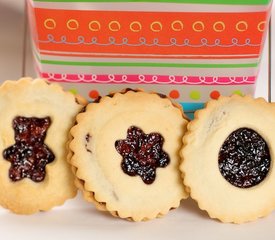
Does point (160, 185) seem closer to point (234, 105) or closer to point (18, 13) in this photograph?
point (234, 105)

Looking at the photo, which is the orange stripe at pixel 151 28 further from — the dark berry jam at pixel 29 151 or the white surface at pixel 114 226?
the white surface at pixel 114 226

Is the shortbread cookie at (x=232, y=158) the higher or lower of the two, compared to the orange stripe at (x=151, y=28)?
lower

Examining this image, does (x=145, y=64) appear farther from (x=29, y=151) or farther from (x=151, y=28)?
(x=29, y=151)

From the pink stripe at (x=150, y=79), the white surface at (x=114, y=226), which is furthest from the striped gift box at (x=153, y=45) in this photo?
the white surface at (x=114, y=226)

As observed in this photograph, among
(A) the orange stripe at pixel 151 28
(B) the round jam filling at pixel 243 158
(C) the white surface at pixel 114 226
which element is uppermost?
(A) the orange stripe at pixel 151 28

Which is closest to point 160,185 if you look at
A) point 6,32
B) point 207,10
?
point 207,10

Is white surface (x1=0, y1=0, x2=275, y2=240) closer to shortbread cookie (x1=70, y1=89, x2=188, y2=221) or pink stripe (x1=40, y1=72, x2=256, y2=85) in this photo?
shortbread cookie (x1=70, y1=89, x2=188, y2=221)

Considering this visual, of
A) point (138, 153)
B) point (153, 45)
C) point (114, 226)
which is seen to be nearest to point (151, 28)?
point (153, 45)

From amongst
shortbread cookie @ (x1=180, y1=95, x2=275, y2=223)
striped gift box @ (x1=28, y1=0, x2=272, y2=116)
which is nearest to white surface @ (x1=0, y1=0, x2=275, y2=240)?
shortbread cookie @ (x1=180, y1=95, x2=275, y2=223)
